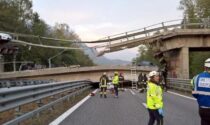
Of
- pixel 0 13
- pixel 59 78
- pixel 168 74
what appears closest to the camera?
pixel 168 74

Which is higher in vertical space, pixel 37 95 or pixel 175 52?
pixel 175 52

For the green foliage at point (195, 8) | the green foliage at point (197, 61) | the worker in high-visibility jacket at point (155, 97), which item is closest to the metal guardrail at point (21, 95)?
the worker in high-visibility jacket at point (155, 97)

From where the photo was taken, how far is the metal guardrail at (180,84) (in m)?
30.2

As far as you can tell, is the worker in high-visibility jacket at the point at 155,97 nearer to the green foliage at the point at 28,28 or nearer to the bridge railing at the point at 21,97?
the bridge railing at the point at 21,97

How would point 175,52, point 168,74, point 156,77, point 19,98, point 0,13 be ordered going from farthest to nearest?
1. point 0,13
2. point 168,74
3. point 175,52
4. point 19,98
5. point 156,77

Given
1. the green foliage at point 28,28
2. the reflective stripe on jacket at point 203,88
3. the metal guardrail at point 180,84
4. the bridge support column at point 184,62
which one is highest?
the green foliage at point 28,28

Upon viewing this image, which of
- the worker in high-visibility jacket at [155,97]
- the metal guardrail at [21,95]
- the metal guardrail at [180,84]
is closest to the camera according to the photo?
the worker in high-visibility jacket at [155,97]

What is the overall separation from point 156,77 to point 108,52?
37.3 meters

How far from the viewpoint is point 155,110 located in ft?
30.5

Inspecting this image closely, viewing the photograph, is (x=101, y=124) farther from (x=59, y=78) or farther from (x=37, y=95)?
(x=59, y=78)

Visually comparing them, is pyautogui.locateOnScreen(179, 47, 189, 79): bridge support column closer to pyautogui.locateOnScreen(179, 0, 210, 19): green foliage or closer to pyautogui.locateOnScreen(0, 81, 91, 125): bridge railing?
pyautogui.locateOnScreen(0, 81, 91, 125): bridge railing

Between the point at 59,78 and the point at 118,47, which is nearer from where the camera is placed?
the point at 118,47

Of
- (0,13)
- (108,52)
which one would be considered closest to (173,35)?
(108,52)

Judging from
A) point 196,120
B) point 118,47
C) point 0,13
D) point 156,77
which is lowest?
point 196,120
